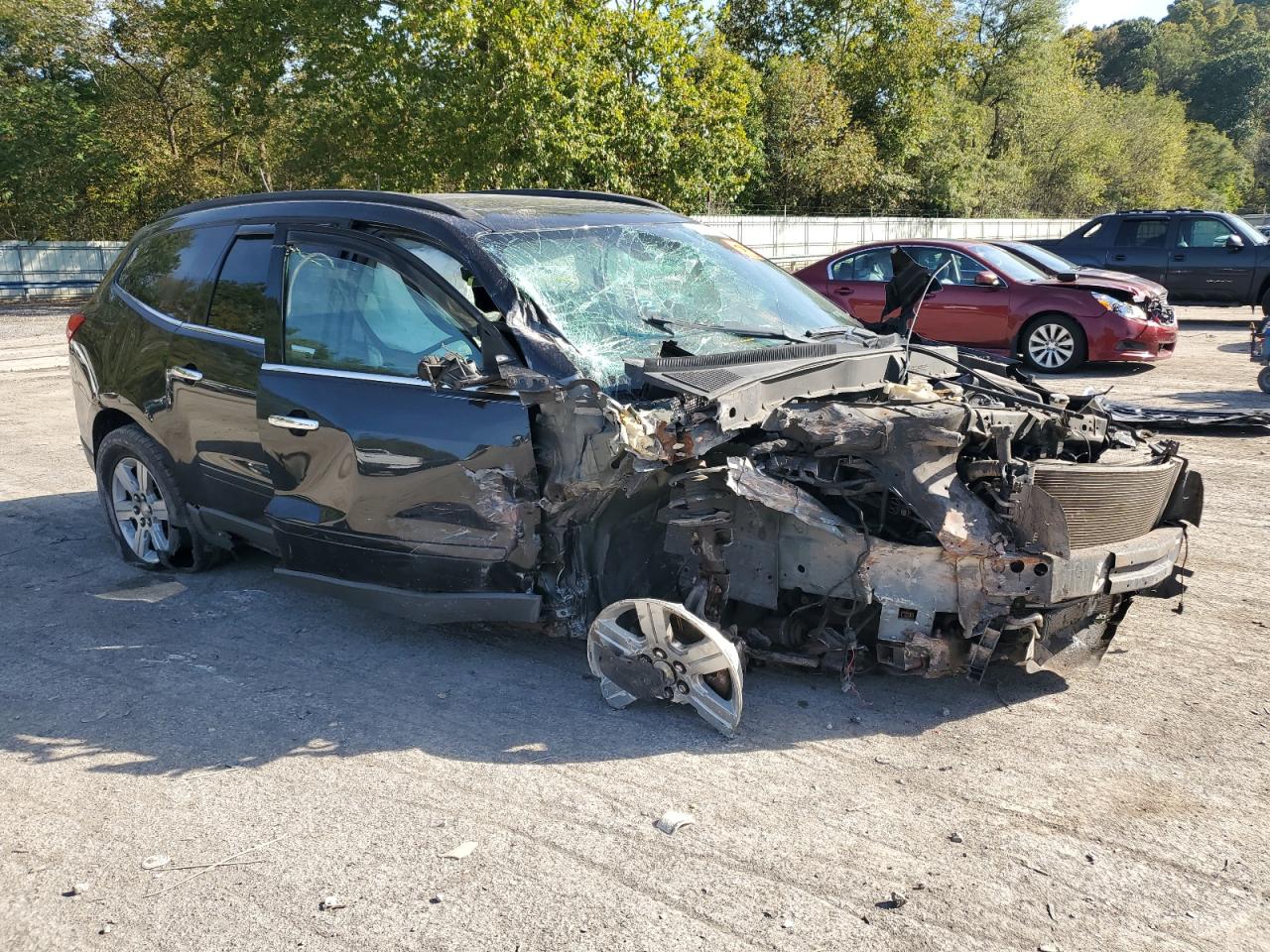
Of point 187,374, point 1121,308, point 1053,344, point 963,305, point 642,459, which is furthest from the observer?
point 963,305

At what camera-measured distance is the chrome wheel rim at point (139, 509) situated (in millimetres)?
5625

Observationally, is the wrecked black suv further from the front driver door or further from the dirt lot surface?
the dirt lot surface

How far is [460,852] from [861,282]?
35.6 feet

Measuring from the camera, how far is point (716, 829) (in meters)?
3.22

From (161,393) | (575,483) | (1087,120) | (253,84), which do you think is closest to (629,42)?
(253,84)

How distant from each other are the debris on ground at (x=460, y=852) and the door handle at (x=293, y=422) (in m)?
1.98

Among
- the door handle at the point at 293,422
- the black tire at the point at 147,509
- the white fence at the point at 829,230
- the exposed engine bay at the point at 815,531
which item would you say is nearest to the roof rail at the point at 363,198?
the door handle at the point at 293,422

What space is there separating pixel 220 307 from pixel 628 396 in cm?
238

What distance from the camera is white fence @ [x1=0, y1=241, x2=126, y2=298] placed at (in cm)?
2750

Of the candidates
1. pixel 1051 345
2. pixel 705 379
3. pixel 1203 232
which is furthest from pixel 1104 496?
pixel 1203 232

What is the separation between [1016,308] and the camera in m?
12.0

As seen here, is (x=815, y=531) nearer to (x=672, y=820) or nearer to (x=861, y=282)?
(x=672, y=820)

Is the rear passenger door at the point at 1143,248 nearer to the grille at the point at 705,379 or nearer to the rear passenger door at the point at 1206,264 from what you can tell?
the rear passenger door at the point at 1206,264

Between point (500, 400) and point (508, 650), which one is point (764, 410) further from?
point (508, 650)
